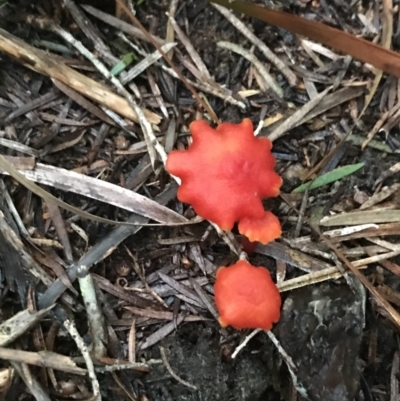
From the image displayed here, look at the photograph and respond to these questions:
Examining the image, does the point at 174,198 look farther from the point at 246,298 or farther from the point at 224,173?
the point at 246,298

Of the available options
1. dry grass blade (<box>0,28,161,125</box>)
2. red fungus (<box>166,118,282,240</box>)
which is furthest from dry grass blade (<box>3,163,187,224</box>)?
dry grass blade (<box>0,28,161,125</box>)

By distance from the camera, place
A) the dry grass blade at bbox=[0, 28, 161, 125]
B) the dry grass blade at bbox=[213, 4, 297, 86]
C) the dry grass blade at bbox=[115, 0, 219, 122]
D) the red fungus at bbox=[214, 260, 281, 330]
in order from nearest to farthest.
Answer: the red fungus at bbox=[214, 260, 281, 330]
the dry grass blade at bbox=[115, 0, 219, 122]
the dry grass blade at bbox=[0, 28, 161, 125]
the dry grass blade at bbox=[213, 4, 297, 86]

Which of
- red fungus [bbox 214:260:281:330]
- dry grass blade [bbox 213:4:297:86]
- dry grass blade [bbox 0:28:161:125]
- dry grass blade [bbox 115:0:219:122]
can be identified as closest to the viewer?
red fungus [bbox 214:260:281:330]

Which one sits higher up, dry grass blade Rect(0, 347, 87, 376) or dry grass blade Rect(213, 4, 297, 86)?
dry grass blade Rect(213, 4, 297, 86)

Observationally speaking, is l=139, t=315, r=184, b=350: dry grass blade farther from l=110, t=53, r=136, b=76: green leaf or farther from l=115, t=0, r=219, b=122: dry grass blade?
l=110, t=53, r=136, b=76: green leaf

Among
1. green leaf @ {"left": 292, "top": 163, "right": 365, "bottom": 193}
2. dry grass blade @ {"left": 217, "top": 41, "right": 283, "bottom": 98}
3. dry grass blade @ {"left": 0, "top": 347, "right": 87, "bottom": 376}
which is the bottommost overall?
dry grass blade @ {"left": 0, "top": 347, "right": 87, "bottom": 376}
